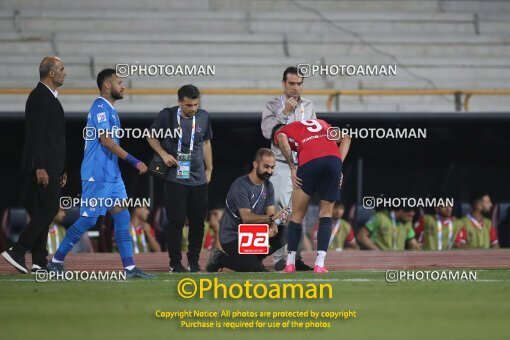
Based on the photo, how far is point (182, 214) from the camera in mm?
10141

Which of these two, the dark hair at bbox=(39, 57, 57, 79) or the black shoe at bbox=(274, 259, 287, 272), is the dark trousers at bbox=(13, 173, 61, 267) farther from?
the black shoe at bbox=(274, 259, 287, 272)

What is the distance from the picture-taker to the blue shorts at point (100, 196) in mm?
9312

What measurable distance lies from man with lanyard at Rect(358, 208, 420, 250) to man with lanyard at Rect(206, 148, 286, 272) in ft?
16.3

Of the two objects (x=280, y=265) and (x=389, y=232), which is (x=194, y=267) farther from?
(x=389, y=232)

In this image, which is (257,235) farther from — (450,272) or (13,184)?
(13,184)

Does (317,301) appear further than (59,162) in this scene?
No

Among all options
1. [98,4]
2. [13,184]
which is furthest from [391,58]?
[13,184]

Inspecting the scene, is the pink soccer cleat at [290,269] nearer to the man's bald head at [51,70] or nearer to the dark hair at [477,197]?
the man's bald head at [51,70]

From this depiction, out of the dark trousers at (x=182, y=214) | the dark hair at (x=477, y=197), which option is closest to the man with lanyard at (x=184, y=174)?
the dark trousers at (x=182, y=214)

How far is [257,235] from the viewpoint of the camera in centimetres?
1052

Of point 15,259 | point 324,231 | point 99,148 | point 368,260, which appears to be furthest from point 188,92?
point 368,260

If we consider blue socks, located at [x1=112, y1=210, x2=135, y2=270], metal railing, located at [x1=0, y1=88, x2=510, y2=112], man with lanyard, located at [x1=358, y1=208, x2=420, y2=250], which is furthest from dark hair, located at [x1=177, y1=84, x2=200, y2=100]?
man with lanyard, located at [x1=358, y1=208, x2=420, y2=250]

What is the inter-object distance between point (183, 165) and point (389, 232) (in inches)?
236

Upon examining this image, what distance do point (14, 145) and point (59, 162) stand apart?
6.13 metres
